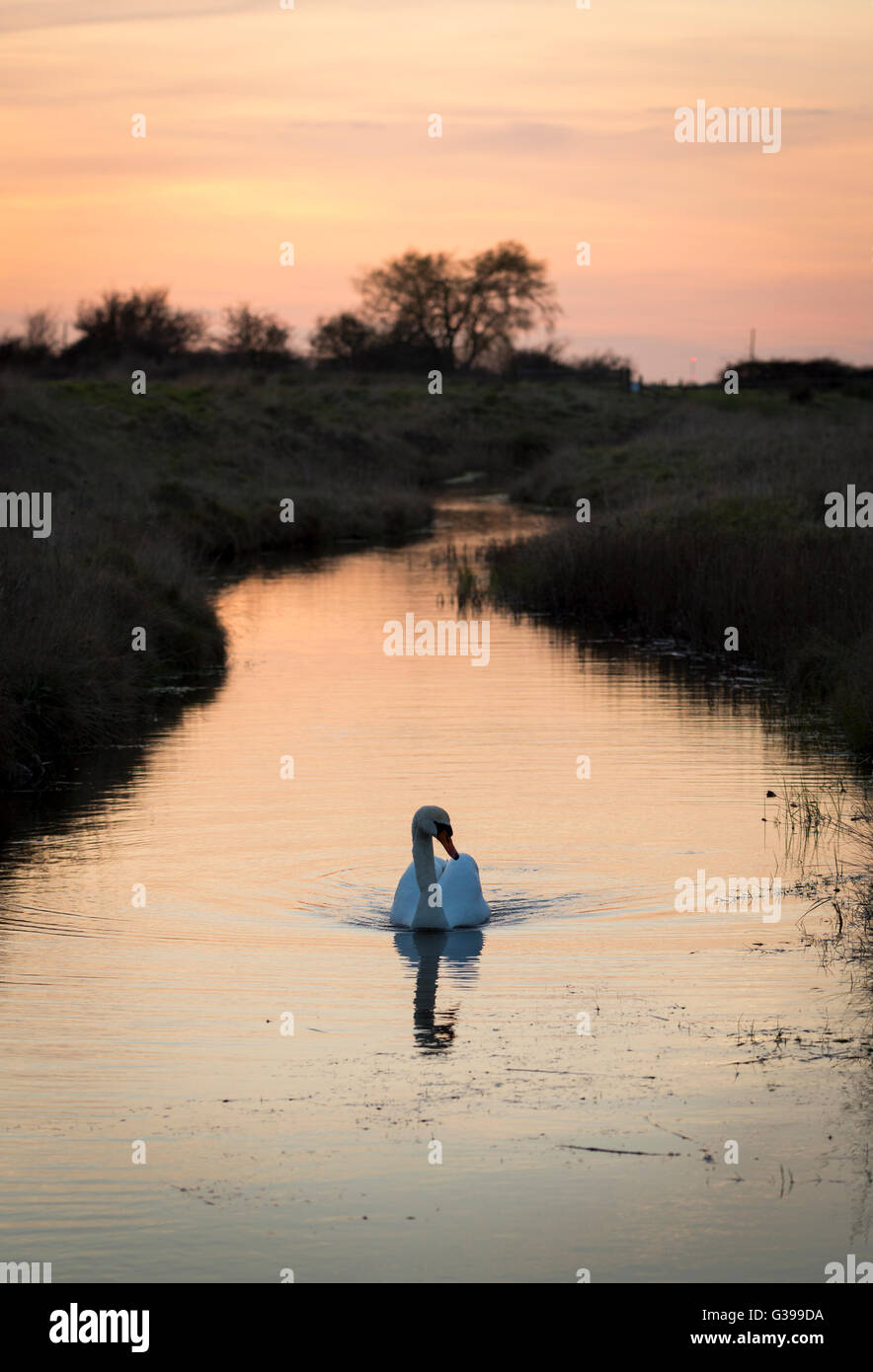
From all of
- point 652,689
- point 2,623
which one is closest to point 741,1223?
point 2,623

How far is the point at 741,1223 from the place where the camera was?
20.3 ft

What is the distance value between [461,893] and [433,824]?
20.7 inches

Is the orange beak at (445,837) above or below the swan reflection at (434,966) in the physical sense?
above

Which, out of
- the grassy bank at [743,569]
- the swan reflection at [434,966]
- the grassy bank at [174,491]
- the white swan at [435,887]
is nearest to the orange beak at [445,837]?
the white swan at [435,887]

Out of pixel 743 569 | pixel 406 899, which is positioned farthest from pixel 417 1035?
pixel 743 569

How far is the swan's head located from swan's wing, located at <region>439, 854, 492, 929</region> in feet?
0.66

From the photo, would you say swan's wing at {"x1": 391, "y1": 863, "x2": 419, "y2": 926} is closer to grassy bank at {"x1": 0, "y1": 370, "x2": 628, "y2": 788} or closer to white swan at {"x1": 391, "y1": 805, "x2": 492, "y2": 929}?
white swan at {"x1": 391, "y1": 805, "x2": 492, "y2": 929}

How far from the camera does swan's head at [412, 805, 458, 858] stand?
10094mm

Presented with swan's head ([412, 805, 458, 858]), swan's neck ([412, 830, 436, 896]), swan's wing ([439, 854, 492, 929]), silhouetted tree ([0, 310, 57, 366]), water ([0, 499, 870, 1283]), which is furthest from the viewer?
silhouetted tree ([0, 310, 57, 366])

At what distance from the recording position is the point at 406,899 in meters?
10.5

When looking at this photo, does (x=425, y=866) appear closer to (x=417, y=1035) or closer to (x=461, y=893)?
(x=461, y=893)

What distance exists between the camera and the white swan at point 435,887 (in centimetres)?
1016

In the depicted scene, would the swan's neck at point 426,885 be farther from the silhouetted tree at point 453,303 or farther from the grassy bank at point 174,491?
the silhouetted tree at point 453,303

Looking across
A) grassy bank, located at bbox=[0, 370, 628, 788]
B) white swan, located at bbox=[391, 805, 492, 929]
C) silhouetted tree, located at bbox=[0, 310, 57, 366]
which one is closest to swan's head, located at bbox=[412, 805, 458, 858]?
white swan, located at bbox=[391, 805, 492, 929]
